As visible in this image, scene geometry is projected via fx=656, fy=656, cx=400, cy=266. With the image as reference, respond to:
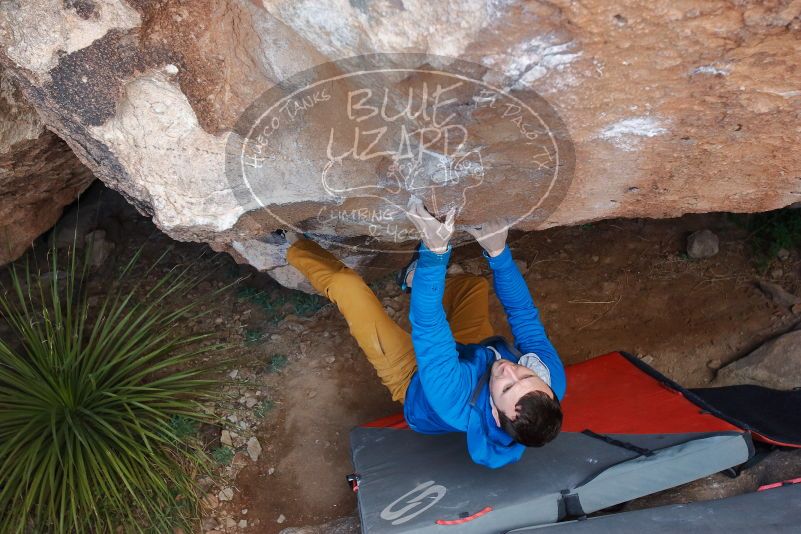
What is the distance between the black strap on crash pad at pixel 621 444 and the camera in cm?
254

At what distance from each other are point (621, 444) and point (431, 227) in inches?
47.1

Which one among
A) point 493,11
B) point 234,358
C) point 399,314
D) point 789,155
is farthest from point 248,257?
point 789,155

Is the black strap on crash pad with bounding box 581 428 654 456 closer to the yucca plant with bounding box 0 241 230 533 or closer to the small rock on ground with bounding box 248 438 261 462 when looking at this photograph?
the small rock on ground with bounding box 248 438 261 462

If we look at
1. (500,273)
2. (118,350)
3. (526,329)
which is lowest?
(526,329)

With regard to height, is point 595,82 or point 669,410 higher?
point 595,82

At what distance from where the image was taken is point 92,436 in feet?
9.52

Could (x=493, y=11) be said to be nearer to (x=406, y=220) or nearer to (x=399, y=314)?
(x=406, y=220)

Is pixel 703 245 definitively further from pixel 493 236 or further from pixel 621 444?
pixel 493 236

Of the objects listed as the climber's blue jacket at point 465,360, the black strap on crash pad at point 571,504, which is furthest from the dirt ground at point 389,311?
the black strap on crash pad at point 571,504

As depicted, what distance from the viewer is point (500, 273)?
2.49 meters

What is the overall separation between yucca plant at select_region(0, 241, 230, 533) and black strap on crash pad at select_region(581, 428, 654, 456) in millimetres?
1700

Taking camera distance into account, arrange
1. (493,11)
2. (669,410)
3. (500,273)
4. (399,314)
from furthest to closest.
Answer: (399,314) → (669,410) → (500,273) → (493,11)

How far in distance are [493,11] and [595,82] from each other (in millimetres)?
410

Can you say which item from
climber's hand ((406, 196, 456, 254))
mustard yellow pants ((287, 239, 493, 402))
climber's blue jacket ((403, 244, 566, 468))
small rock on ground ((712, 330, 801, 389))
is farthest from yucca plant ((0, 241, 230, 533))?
small rock on ground ((712, 330, 801, 389))
